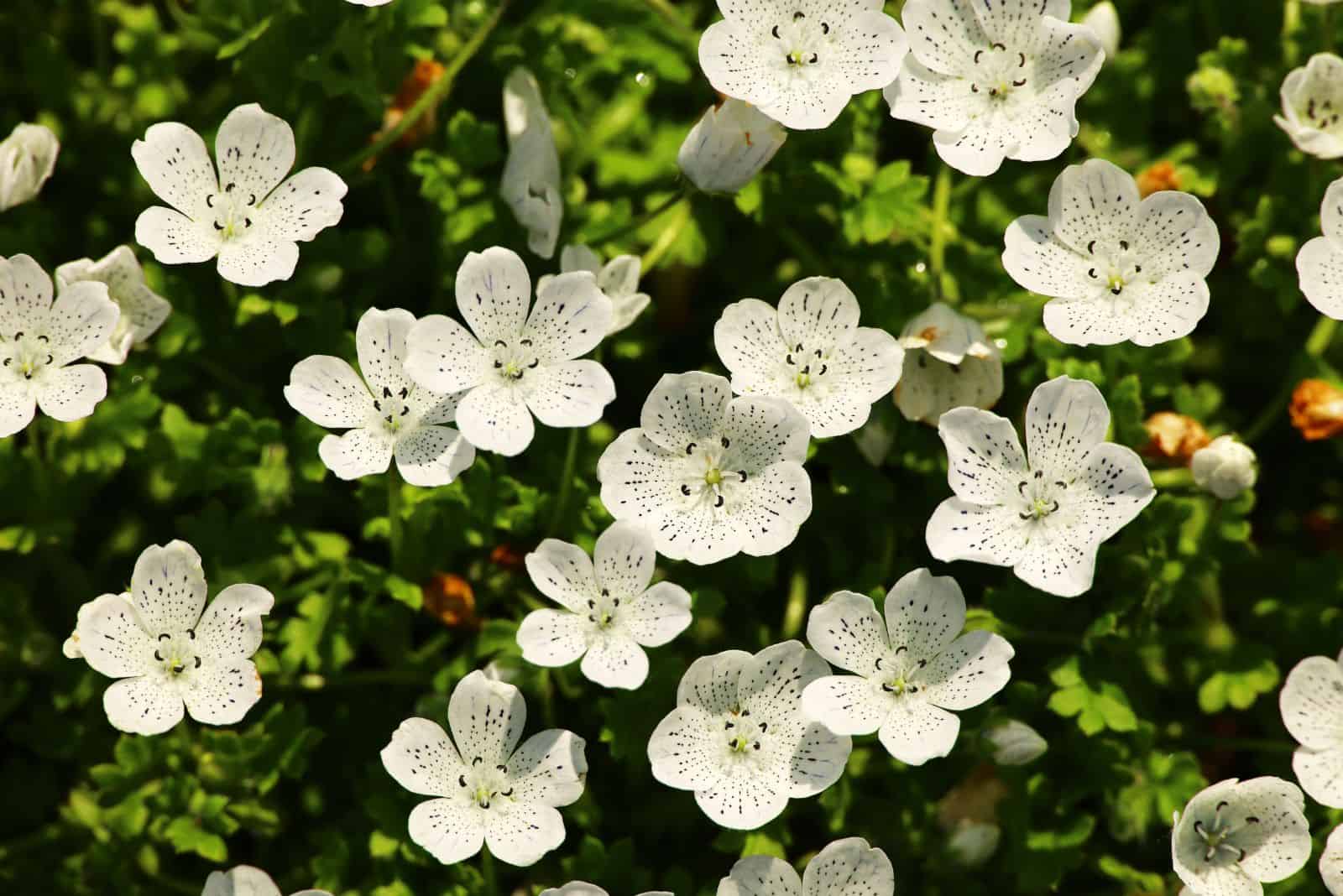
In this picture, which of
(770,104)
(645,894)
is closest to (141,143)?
(770,104)


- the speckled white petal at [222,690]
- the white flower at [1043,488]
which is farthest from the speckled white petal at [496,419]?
the white flower at [1043,488]

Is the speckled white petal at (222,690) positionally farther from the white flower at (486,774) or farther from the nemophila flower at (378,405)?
the nemophila flower at (378,405)

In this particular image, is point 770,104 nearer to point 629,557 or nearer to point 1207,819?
point 629,557

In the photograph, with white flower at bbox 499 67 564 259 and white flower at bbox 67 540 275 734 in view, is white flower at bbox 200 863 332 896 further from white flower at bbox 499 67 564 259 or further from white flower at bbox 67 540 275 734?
white flower at bbox 499 67 564 259

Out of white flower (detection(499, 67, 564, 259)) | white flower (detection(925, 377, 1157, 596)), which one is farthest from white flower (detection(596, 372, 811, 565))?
white flower (detection(499, 67, 564, 259))

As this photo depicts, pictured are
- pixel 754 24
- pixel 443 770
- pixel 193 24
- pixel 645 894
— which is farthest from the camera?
pixel 193 24
